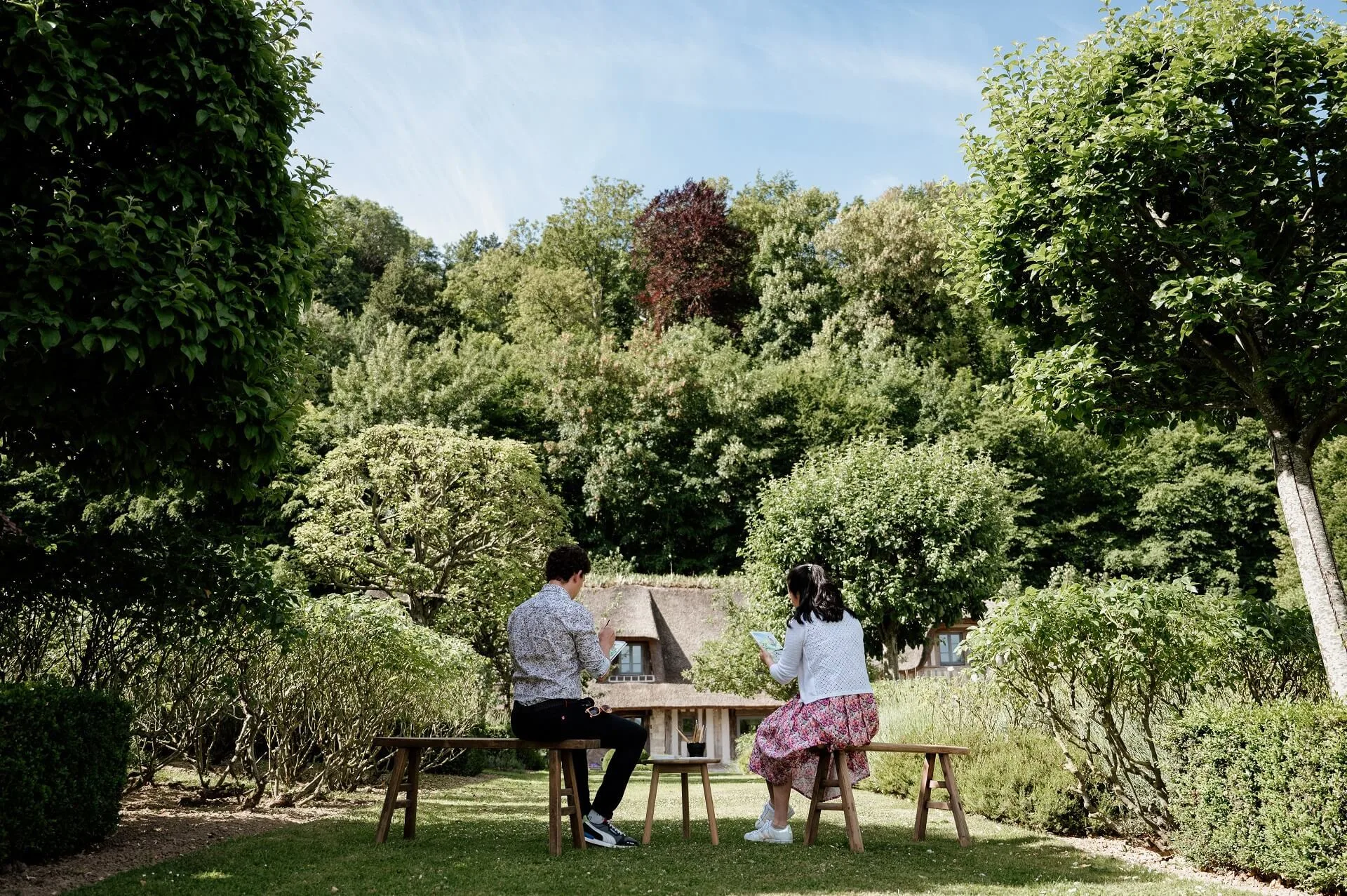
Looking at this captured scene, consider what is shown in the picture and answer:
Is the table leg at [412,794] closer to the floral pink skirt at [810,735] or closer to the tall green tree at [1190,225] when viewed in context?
the floral pink skirt at [810,735]

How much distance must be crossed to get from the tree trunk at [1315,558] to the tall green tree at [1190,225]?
0.02 meters

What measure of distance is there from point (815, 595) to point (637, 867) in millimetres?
2179

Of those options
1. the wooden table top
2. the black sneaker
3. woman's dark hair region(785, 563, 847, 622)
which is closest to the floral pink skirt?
the wooden table top

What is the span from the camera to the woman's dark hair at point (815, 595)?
6.80 m

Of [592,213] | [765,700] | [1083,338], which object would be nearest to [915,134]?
[1083,338]

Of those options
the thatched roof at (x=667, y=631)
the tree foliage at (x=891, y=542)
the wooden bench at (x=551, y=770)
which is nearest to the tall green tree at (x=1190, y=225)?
the wooden bench at (x=551, y=770)

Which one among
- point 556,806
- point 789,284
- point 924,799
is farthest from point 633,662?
point 556,806

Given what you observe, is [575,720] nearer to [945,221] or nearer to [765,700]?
[945,221]

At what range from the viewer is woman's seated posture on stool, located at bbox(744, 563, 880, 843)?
6.60m

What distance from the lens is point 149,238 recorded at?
554 centimetres

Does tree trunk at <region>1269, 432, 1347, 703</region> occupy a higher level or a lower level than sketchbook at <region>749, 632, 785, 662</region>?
higher

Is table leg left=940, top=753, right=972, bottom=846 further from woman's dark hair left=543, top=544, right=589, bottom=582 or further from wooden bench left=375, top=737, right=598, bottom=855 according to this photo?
woman's dark hair left=543, top=544, right=589, bottom=582

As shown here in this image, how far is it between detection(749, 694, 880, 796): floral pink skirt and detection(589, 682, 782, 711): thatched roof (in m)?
24.8

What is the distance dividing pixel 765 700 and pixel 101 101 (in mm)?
28997
